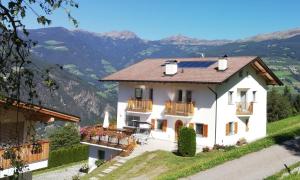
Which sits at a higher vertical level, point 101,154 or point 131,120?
point 131,120

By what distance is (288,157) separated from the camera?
2066 cm

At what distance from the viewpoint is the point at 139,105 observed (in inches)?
1556

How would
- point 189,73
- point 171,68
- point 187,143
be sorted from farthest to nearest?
1. point 171,68
2. point 189,73
3. point 187,143

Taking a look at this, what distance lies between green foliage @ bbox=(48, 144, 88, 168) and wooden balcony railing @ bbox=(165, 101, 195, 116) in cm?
1233

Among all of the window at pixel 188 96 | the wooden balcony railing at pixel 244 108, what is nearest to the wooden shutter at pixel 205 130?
the window at pixel 188 96

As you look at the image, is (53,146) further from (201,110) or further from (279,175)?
(279,175)

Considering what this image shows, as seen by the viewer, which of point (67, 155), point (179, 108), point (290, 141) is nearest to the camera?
point (290, 141)

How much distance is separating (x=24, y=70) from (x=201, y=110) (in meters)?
31.1

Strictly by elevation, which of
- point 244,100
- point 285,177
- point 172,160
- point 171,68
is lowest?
point 172,160

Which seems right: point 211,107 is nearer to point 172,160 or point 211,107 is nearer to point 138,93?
point 172,160

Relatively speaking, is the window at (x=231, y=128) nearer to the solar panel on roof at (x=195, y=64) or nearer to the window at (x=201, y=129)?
the window at (x=201, y=129)

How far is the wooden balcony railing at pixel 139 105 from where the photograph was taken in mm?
38938

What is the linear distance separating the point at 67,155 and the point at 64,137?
744 inches

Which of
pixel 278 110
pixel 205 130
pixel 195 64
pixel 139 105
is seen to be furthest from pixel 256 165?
pixel 278 110
